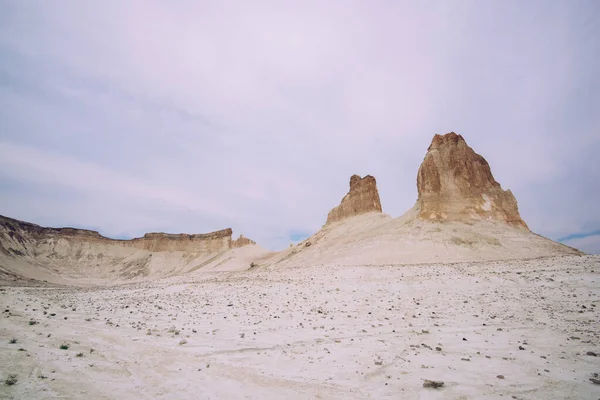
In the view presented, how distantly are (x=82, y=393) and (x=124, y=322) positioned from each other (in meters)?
6.48

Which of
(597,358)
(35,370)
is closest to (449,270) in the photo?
(597,358)

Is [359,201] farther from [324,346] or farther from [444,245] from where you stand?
[324,346]

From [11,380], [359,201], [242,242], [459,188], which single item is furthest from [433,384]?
[242,242]

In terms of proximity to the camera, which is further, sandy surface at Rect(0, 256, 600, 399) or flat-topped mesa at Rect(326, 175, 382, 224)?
flat-topped mesa at Rect(326, 175, 382, 224)

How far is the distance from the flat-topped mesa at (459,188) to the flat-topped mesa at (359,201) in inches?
898

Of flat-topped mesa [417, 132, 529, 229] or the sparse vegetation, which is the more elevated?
flat-topped mesa [417, 132, 529, 229]

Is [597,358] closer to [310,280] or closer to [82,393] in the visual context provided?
[82,393]

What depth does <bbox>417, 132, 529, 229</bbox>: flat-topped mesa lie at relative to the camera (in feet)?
123

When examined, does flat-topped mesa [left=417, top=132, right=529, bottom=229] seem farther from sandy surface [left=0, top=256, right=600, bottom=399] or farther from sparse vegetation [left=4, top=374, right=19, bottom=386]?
sparse vegetation [left=4, top=374, right=19, bottom=386]

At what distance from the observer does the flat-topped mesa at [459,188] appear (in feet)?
123

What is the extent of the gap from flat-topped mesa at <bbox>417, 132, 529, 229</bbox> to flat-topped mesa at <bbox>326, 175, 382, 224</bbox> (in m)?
22.8

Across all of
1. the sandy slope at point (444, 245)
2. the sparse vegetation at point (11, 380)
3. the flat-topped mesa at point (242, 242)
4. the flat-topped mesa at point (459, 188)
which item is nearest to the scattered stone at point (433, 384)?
the sparse vegetation at point (11, 380)

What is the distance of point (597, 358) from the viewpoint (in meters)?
7.07

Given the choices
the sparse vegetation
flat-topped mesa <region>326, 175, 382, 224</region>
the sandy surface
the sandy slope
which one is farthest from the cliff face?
the sparse vegetation
